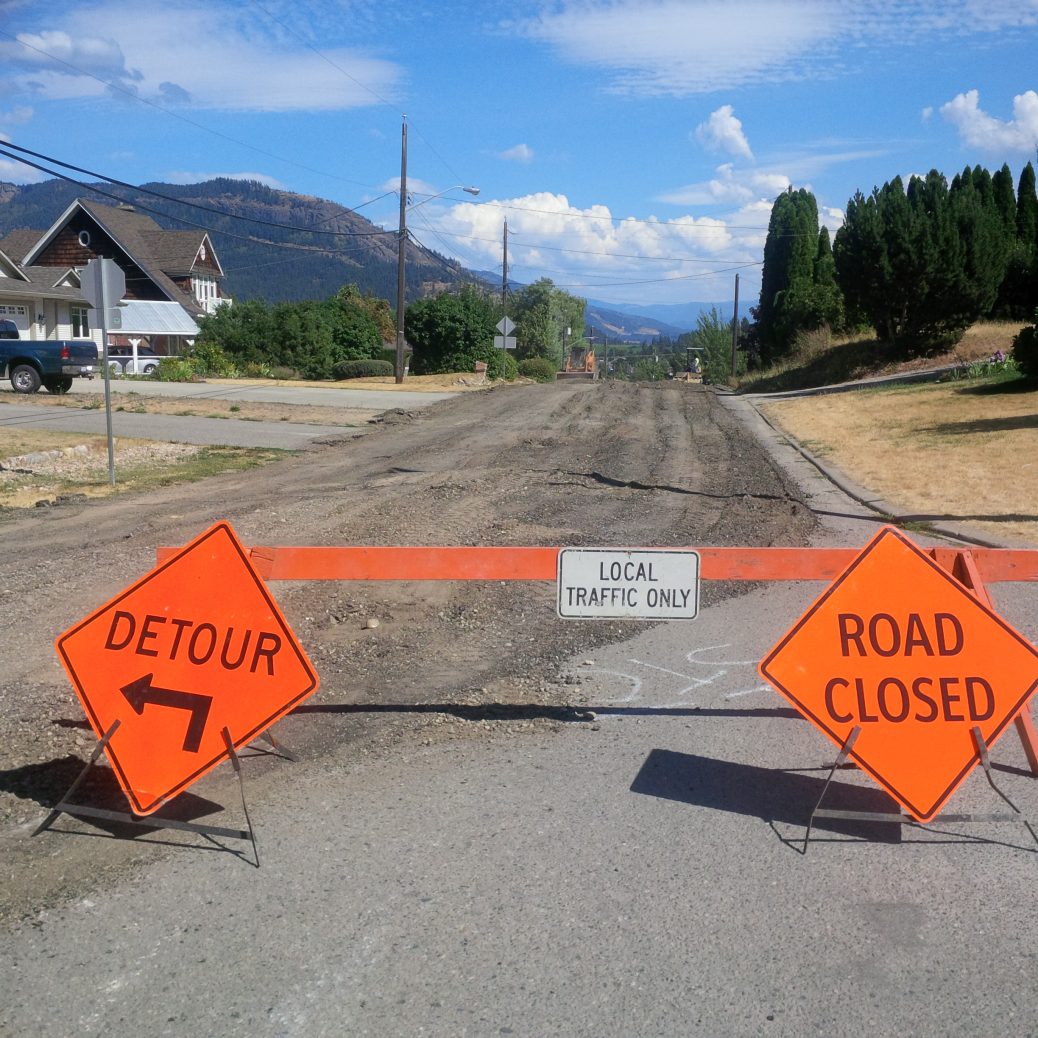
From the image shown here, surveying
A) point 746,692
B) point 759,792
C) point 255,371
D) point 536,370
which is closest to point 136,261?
point 255,371

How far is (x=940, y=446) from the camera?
19.9 metres

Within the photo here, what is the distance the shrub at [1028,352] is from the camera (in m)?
25.8

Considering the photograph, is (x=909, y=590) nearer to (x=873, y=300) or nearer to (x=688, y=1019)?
(x=688, y=1019)

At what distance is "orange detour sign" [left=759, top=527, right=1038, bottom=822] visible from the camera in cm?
493

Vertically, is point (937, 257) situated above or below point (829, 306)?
above

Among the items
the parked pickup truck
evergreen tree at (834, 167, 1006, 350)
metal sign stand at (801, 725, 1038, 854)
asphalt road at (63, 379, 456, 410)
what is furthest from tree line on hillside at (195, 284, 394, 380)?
metal sign stand at (801, 725, 1038, 854)

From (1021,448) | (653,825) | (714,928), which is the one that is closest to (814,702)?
(653,825)

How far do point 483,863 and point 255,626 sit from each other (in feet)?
4.97

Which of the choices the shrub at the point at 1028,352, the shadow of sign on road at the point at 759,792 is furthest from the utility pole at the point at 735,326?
the shadow of sign on road at the point at 759,792

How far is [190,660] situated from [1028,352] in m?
25.1

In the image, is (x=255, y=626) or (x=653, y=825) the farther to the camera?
(x=255, y=626)

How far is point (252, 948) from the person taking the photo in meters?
3.78

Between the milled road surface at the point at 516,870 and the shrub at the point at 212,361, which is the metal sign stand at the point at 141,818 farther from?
the shrub at the point at 212,361

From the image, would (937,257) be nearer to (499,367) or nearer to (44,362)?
(499,367)
